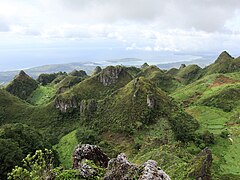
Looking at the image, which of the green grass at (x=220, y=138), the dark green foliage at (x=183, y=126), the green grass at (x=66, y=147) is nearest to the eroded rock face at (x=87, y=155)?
the green grass at (x=220, y=138)

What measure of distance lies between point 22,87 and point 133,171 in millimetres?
102578

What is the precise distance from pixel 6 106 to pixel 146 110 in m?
43.0

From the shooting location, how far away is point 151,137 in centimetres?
5641

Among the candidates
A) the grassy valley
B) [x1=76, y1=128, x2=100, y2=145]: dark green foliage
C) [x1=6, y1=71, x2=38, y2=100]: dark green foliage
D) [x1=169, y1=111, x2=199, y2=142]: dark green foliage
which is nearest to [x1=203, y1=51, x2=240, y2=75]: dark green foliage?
the grassy valley

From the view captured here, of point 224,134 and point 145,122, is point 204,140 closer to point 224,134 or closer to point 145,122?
point 224,134

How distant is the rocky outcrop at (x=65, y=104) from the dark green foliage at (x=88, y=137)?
19.0 metres

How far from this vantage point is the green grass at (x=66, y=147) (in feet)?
186

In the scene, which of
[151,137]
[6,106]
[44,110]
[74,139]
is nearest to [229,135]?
[151,137]

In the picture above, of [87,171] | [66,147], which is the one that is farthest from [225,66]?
[87,171]

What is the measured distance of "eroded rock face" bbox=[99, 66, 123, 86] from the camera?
92500 mm

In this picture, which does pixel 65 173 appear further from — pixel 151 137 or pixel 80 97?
pixel 80 97

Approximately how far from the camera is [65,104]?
8012 centimetres

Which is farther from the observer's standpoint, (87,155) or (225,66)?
(225,66)

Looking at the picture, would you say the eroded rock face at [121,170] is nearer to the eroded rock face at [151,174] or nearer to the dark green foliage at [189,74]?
the eroded rock face at [151,174]
